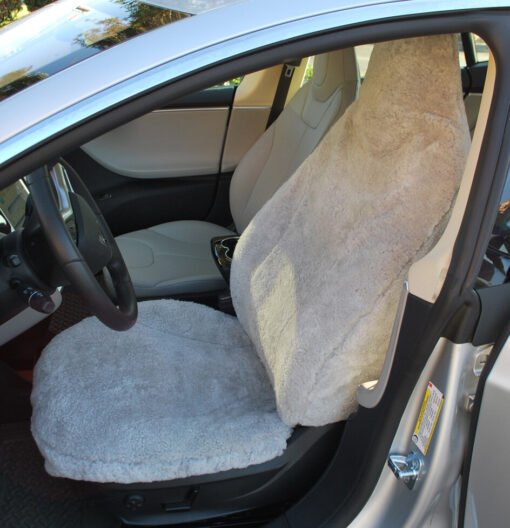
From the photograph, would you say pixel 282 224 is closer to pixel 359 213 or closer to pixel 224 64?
pixel 359 213

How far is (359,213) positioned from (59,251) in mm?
502

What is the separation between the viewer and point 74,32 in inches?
37.4

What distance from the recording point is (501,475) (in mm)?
949

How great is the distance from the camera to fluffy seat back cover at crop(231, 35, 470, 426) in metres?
0.97

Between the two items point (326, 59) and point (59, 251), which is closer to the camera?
point (59, 251)

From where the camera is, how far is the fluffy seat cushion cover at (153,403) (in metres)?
1.10

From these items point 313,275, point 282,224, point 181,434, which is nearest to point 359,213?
point 313,275

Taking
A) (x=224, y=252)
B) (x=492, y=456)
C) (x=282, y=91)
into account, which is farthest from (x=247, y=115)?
(x=492, y=456)

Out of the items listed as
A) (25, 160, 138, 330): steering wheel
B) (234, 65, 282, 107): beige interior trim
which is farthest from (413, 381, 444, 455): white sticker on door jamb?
(234, 65, 282, 107): beige interior trim

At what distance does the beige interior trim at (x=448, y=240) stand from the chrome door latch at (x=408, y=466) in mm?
276

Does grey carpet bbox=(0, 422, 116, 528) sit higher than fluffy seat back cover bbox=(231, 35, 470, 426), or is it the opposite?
fluffy seat back cover bbox=(231, 35, 470, 426)

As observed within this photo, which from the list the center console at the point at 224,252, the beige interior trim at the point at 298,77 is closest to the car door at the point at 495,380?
the center console at the point at 224,252

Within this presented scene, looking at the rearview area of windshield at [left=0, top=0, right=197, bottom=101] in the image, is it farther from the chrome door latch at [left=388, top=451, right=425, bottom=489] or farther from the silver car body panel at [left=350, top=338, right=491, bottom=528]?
the chrome door latch at [left=388, top=451, right=425, bottom=489]

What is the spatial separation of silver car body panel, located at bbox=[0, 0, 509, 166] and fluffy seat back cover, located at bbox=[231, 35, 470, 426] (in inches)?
8.4
